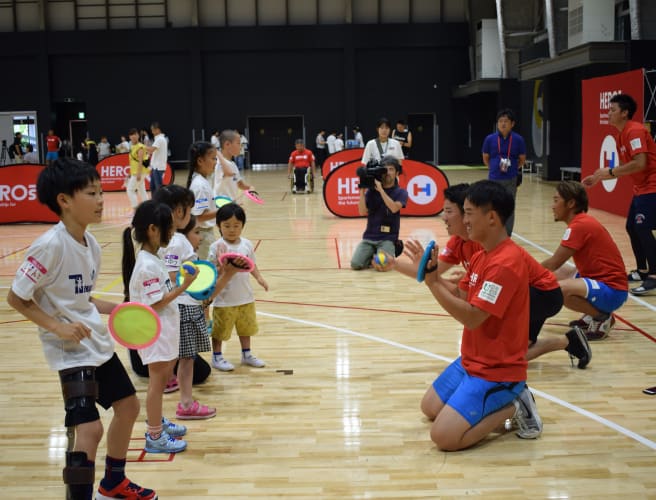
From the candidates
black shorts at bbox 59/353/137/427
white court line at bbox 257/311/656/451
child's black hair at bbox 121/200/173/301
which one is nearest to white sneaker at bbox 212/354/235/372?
white court line at bbox 257/311/656/451

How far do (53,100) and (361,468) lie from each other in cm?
3158

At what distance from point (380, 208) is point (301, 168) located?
11.2 meters

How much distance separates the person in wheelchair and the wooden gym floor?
488 inches

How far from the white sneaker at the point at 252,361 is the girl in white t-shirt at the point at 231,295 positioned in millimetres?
16

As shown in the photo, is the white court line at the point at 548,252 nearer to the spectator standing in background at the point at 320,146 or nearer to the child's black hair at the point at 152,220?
the child's black hair at the point at 152,220

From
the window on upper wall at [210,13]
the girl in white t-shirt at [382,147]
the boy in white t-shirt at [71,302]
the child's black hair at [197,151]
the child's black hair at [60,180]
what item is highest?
the window on upper wall at [210,13]

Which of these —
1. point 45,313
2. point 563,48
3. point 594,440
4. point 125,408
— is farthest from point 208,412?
point 563,48

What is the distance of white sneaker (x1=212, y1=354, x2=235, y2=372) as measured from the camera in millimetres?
5742

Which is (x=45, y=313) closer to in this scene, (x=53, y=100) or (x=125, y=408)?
(x=125, y=408)

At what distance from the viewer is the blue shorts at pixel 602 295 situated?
6105mm

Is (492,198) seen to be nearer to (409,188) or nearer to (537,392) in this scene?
(537,392)

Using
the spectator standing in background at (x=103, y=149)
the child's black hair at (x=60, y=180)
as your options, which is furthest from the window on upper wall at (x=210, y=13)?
the child's black hair at (x=60, y=180)

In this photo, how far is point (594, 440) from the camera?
4.30 metres

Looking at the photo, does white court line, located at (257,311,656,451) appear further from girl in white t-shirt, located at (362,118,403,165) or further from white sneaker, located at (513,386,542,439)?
girl in white t-shirt, located at (362,118,403,165)
